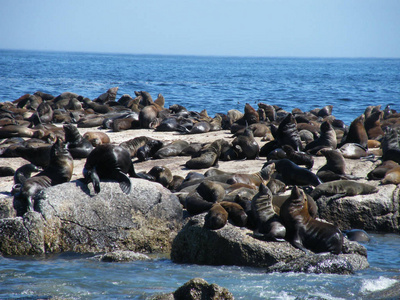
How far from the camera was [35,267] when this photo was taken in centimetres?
600

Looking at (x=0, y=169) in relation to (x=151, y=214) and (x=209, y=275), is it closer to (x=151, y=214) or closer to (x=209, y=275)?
(x=151, y=214)

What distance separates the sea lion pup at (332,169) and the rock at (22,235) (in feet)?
16.6

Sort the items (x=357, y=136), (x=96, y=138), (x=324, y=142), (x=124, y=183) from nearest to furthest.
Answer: (x=124, y=183) < (x=324, y=142) < (x=357, y=136) < (x=96, y=138)

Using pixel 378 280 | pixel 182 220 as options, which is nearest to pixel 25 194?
pixel 182 220

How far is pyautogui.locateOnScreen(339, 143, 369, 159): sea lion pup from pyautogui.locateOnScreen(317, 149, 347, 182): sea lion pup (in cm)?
146

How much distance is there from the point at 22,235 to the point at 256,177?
430cm

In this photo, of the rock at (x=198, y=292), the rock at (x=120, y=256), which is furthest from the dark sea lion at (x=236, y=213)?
the rock at (x=198, y=292)

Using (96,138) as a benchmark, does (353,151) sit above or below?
above

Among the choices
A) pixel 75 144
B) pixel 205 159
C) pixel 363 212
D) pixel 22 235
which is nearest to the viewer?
pixel 22 235

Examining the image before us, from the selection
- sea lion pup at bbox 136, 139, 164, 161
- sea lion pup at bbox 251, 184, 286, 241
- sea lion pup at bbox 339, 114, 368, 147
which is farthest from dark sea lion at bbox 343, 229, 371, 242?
sea lion pup at bbox 136, 139, 164, 161

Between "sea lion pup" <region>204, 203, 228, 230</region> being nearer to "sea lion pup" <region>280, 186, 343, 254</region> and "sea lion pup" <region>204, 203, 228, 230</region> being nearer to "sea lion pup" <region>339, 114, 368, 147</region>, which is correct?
"sea lion pup" <region>280, 186, 343, 254</region>

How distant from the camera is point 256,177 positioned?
9.21m

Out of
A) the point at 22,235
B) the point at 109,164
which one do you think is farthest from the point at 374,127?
the point at 22,235

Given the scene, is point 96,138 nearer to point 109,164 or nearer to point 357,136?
point 109,164
